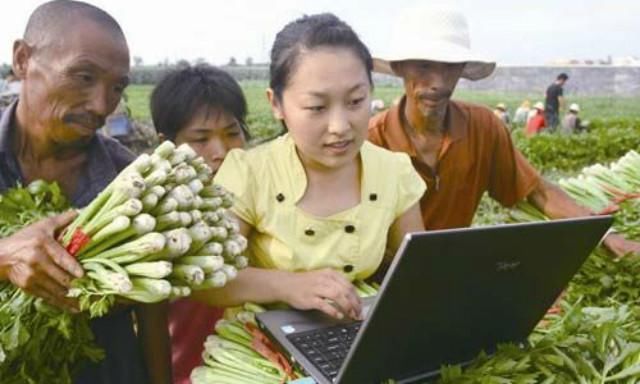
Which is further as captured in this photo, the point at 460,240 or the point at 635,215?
the point at 635,215

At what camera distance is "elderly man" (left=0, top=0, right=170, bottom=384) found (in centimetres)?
189

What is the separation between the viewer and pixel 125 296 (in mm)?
1474

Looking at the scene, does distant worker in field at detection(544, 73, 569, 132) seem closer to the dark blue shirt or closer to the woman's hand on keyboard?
the dark blue shirt

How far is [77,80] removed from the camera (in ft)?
6.17

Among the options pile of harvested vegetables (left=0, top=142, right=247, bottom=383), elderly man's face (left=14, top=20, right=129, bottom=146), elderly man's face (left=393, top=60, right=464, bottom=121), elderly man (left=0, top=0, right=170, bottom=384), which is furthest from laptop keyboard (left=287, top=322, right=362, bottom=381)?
Result: elderly man's face (left=393, top=60, right=464, bottom=121)

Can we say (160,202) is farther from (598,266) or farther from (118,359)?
(598,266)

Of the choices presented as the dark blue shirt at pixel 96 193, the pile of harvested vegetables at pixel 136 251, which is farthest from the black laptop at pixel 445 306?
the dark blue shirt at pixel 96 193

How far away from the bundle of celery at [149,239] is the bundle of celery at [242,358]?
0.91 feet

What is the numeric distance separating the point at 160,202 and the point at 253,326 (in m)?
0.48

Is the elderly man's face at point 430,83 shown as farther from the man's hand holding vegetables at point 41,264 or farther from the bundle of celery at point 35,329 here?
the man's hand holding vegetables at point 41,264

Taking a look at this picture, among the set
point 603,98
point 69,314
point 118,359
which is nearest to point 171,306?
point 118,359

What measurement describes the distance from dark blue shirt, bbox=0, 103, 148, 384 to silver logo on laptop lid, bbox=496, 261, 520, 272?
1.13m

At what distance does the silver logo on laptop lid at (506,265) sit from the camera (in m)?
1.47

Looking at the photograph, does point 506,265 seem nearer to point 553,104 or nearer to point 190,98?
point 190,98
